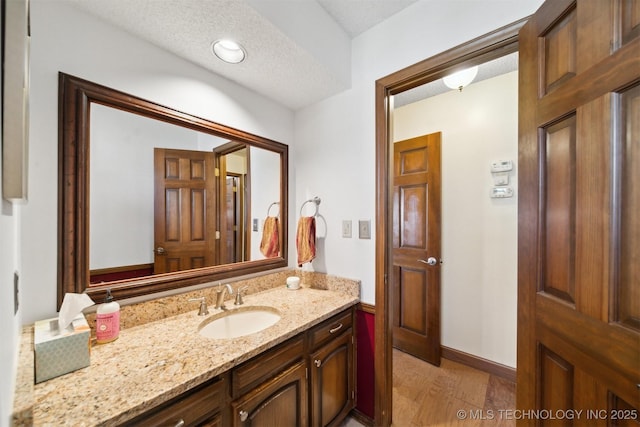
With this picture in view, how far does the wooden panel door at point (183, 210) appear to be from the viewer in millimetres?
1260

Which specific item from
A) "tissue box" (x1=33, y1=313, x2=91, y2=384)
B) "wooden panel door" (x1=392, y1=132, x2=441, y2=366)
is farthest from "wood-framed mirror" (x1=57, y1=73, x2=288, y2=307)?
"wooden panel door" (x1=392, y1=132, x2=441, y2=366)

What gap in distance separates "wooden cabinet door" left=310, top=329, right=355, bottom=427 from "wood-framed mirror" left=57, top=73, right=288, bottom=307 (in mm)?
695

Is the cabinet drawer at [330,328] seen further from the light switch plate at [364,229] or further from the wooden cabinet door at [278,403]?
the light switch plate at [364,229]

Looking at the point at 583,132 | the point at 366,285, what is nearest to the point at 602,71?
the point at 583,132

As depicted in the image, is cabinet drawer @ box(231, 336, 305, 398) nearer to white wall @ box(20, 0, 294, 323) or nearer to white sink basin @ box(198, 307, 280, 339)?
white sink basin @ box(198, 307, 280, 339)

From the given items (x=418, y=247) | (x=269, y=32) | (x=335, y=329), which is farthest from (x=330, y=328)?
(x=269, y=32)

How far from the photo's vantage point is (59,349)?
0.76 m

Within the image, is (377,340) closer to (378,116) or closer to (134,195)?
(378,116)

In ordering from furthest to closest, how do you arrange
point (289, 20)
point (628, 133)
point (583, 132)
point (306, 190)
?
point (306, 190), point (289, 20), point (583, 132), point (628, 133)

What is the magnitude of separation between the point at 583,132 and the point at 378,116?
3.14 ft

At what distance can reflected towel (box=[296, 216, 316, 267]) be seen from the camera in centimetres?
172

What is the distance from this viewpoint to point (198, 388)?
2.64 feet

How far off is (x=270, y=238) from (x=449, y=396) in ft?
5.74

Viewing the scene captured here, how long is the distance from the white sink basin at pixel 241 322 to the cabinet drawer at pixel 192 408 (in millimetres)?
419
